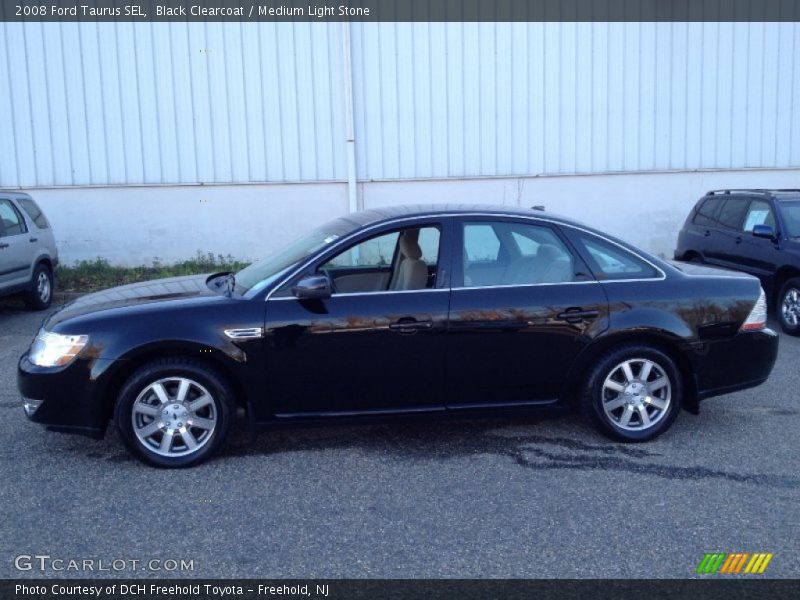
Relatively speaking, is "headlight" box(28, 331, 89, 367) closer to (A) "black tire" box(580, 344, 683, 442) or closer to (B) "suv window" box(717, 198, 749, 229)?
(A) "black tire" box(580, 344, 683, 442)

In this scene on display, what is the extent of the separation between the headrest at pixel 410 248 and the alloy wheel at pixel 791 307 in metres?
5.62

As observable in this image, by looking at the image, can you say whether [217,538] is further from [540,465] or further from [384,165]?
[384,165]

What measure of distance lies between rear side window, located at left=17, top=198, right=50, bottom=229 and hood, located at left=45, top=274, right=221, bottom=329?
6.27 m

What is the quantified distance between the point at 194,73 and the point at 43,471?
402 inches

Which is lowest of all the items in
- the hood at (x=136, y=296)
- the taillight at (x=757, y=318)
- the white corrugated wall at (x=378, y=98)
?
the taillight at (x=757, y=318)

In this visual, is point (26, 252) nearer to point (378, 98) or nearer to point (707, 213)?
point (378, 98)

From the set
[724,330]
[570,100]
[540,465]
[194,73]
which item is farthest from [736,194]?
[194,73]

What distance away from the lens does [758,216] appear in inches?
414

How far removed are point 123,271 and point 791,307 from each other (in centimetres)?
988

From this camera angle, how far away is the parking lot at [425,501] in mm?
4340
